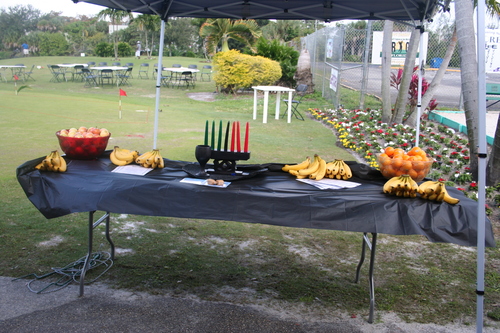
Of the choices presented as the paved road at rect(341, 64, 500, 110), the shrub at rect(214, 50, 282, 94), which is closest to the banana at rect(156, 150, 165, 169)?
the paved road at rect(341, 64, 500, 110)

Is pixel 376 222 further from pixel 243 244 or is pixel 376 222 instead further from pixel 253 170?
pixel 243 244

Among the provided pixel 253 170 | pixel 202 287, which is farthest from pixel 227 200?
pixel 202 287

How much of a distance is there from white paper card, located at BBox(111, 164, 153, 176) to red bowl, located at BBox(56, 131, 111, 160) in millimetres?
348

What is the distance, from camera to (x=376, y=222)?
2729 mm

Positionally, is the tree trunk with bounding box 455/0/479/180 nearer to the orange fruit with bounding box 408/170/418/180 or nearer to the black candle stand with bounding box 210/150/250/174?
the orange fruit with bounding box 408/170/418/180

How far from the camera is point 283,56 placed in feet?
66.9

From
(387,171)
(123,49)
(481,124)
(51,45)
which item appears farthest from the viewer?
(51,45)

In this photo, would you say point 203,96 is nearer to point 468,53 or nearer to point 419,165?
point 468,53

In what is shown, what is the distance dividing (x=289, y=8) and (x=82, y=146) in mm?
2616

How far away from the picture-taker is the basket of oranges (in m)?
3.17

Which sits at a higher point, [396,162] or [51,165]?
[396,162]

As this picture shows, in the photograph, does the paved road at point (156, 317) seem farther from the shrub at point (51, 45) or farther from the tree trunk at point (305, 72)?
the shrub at point (51, 45)

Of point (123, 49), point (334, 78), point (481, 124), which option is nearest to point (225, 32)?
point (334, 78)

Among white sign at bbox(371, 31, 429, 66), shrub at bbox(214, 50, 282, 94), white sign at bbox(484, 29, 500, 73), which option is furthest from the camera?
shrub at bbox(214, 50, 282, 94)
